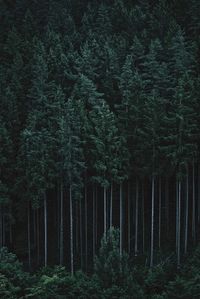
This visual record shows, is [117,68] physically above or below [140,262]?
above

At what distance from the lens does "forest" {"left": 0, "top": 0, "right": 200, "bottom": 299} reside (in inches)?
1503

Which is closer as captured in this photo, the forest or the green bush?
the green bush

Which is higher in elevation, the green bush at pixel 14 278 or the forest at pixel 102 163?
the forest at pixel 102 163

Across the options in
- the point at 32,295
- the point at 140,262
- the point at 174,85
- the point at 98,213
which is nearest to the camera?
the point at 32,295

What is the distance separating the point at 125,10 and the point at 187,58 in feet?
48.1

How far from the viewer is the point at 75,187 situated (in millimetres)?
43875

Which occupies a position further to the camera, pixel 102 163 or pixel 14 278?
pixel 102 163

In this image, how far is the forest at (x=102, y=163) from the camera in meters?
38.2

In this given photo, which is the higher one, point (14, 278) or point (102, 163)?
point (102, 163)

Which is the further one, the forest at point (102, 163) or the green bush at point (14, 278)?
the forest at point (102, 163)

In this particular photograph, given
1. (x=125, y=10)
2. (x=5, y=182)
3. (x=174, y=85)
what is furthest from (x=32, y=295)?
(x=125, y=10)

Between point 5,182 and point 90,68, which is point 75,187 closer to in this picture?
point 5,182

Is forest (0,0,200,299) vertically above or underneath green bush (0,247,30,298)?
above

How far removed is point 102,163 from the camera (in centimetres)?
4275
